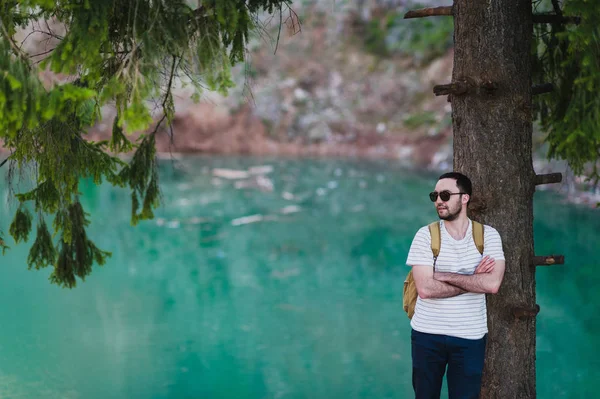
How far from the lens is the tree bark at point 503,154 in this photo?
428 cm

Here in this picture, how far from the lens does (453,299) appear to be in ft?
11.6

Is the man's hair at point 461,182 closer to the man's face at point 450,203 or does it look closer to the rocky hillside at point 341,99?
the man's face at point 450,203

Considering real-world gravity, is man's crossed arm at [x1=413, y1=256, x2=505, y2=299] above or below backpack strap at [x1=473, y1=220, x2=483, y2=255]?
below

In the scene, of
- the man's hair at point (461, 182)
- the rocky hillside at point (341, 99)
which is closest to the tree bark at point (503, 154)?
the man's hair at point (461, 182)

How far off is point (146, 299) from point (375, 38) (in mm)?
20046

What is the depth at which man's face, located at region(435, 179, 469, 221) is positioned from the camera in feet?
11.9

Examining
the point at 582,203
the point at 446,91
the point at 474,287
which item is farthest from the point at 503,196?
the point at 582,203

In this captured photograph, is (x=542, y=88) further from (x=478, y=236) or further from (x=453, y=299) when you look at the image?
(x=453, y=299)

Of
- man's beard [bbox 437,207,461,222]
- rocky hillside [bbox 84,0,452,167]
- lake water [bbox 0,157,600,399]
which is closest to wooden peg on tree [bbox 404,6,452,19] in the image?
man's beard [bbox 437,207,461,222]

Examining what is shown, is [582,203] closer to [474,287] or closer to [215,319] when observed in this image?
[215,319]

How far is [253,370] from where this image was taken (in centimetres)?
778

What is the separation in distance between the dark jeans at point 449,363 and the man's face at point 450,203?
1.99 feet

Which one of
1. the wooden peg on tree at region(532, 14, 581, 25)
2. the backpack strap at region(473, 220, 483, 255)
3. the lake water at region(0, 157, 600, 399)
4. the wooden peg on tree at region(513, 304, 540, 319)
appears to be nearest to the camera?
the backpack strap at region(473, 220, 483, 255)

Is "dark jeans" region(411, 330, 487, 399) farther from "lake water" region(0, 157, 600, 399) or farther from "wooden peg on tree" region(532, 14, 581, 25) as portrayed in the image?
"lake water" region(0, 157, 600, 399)
